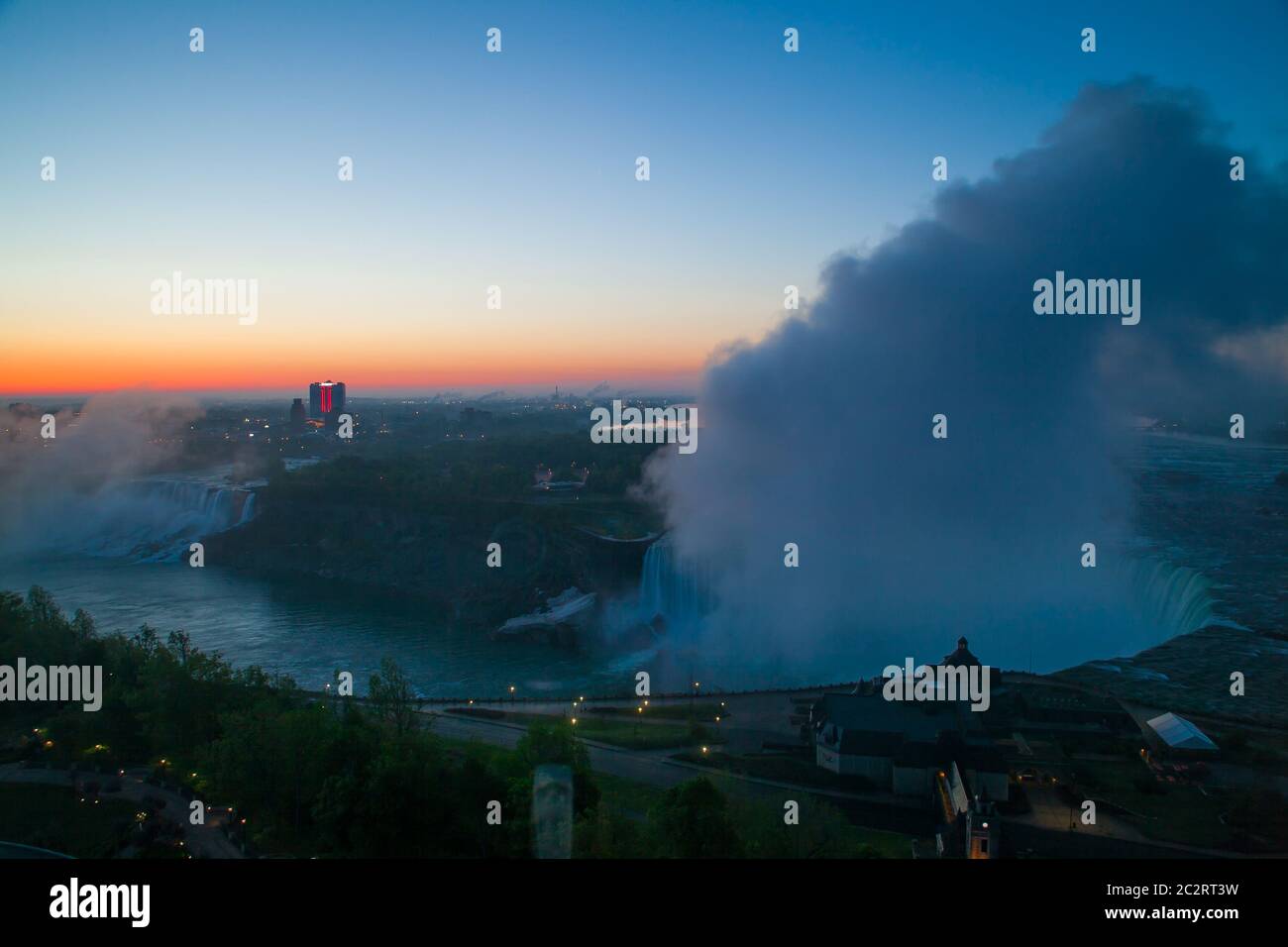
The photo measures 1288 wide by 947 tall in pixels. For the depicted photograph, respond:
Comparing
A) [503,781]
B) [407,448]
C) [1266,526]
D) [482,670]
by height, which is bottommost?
[482,670]

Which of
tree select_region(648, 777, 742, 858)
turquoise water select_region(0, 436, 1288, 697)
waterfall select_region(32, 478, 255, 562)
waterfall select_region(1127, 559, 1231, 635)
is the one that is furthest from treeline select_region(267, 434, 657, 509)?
tree select_region(648, 777, 742, 858)

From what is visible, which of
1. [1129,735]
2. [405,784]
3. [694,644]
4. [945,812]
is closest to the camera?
[405,784]

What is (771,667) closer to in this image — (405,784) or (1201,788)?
(1201,788)

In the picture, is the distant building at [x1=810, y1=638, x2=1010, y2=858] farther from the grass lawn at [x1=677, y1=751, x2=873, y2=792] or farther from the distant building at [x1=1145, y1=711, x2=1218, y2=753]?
the distant building at [x1=1145, y1=711, x2=1218, y2=753]

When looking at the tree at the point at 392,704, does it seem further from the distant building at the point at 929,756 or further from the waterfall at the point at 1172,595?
the waterfall at the point at 1172,595

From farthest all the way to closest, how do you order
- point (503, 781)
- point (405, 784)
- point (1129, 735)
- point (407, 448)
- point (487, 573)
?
point (407, 448) → point (487, 573) → point (1129, 735) → point (503, 781) → point (405, 784)

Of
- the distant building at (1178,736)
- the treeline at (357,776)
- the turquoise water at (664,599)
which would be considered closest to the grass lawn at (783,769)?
the treeline at (357,776)
